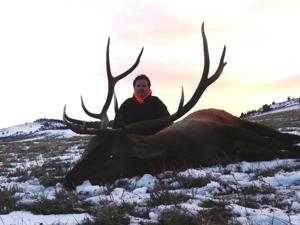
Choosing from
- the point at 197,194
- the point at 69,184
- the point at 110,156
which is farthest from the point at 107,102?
the point at 197,194

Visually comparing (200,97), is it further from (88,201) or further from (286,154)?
(88,201)

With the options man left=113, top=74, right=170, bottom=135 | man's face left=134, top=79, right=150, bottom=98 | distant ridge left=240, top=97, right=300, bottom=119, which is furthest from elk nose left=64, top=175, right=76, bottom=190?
distant ridge left=240, top=97, right=300, bottom=119

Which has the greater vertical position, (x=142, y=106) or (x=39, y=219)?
(x=142, y=106)

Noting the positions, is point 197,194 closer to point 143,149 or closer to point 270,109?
point 143,149

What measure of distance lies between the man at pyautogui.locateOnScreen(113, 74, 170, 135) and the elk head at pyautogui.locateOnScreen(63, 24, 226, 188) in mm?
1869

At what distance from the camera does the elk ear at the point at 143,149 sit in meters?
6.34

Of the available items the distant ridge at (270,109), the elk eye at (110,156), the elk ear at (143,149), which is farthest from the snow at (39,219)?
the distant ridge at (270,109)

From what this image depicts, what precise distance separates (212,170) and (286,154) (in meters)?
1.06

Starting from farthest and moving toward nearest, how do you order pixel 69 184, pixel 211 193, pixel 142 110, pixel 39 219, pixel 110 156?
pixel 142 110
pixel 110 156
pixel 69 184
pixel 211 193
pixel 39 219

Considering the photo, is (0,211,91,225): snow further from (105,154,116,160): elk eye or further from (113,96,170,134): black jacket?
(113,96,170,134): black jacket

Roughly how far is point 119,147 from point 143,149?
11.6 inches

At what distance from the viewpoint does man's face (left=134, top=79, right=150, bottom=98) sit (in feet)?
29.3

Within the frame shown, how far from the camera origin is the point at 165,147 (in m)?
6.56

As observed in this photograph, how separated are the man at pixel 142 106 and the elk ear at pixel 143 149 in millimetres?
2229
